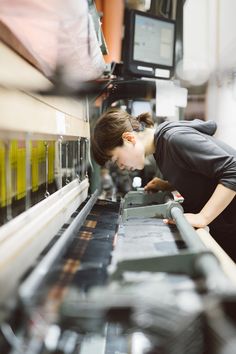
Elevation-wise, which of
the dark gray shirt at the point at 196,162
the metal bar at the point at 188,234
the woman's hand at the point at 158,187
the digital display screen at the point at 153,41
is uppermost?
the digital display screen at the point at 153,41

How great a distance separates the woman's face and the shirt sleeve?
23 centimetres

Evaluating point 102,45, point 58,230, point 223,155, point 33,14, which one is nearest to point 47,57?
point 33,14

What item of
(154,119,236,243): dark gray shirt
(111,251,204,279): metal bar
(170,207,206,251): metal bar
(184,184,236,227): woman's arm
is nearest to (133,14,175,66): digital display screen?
(154,119,236,243): dark gray shirt

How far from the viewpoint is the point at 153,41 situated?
8.30 feet

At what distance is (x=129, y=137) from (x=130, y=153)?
8cm

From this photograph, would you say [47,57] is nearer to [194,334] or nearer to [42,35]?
[42,35]

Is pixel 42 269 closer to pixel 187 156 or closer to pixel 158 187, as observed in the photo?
pixel 187 156

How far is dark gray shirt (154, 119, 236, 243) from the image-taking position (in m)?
1.39

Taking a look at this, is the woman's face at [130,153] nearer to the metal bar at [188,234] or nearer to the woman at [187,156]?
the woman at [187,156]

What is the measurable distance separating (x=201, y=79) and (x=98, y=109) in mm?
1229

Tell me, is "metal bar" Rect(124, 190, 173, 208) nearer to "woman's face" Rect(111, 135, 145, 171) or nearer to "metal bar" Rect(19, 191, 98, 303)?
"woman's face" Rect(111, 135, 145, 171)

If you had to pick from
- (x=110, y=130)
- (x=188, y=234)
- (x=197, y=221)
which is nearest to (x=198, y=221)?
(x=197, y=221)

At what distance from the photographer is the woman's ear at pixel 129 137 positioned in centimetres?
160

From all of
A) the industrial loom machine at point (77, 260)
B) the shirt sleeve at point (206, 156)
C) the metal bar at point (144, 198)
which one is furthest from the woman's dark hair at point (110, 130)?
the metal bar at point (144, 198)
